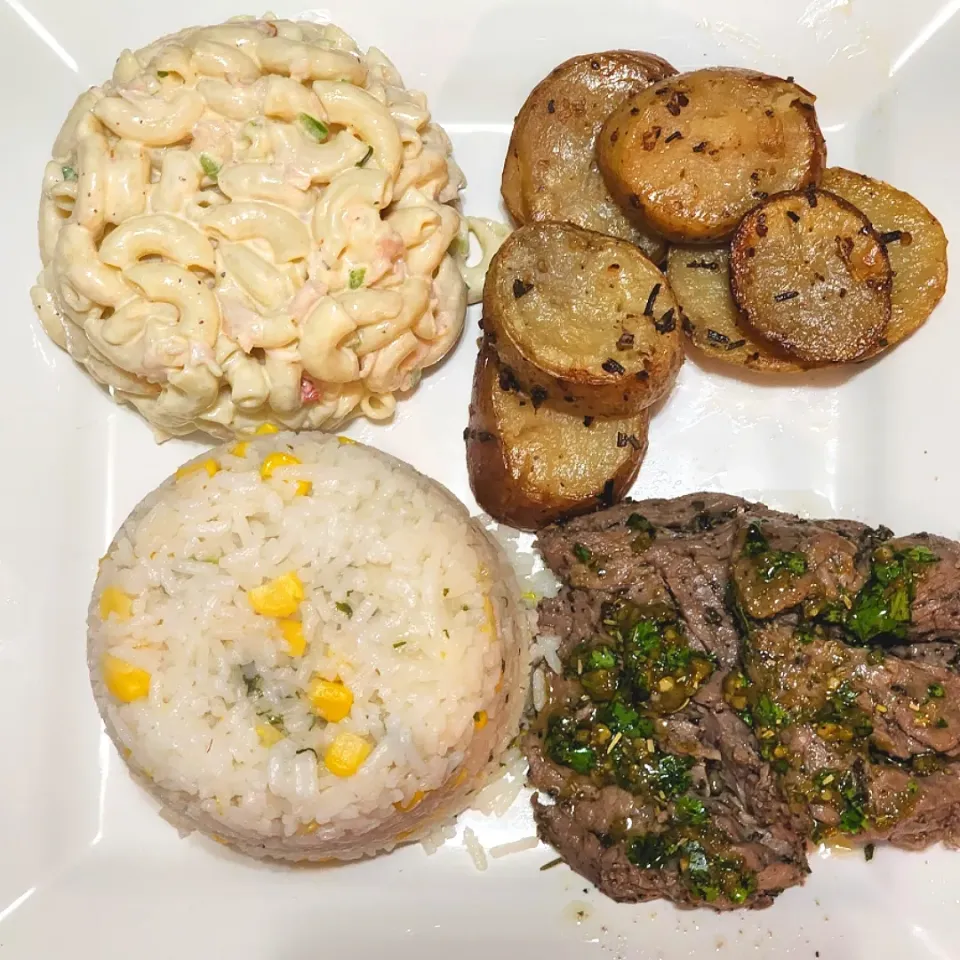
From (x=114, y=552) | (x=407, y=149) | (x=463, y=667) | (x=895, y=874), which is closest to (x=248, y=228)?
(x=407, y=149)

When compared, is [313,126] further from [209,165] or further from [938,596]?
[938,596]

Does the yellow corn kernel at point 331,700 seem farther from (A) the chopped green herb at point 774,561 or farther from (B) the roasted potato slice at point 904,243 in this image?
(B) the roasted potato slice at point 904,243

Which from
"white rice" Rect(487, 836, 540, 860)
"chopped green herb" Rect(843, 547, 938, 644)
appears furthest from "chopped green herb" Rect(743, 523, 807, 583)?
"white rice" Rect(487, 836, 540, 860)

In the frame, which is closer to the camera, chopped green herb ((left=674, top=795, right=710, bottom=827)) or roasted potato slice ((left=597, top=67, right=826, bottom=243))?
chopped green herb ((left=674, top=795, right=710, bottom=827))

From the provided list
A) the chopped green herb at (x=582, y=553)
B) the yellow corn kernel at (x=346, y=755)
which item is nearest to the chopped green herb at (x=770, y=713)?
the chopped green herb at (x=582, y=553)

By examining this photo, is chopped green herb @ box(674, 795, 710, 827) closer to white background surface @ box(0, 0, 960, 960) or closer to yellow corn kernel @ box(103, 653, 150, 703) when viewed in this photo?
white background surface @ box(0, 0, 960, 960)

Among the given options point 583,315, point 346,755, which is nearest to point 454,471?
point 583,315
